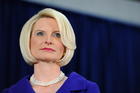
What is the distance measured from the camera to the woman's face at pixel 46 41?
1258 mm

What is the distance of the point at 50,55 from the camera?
125 centimetres

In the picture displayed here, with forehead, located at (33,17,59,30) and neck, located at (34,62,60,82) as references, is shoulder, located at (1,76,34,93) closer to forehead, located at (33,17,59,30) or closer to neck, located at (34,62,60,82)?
neck, located at (34,62,60,82)

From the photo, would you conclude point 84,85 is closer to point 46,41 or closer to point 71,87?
point 71,87

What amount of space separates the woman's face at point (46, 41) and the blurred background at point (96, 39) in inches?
57.7

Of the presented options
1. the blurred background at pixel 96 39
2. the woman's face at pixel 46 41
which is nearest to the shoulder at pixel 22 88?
the woman's face at pixel 46 41

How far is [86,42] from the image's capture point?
3.16 meters

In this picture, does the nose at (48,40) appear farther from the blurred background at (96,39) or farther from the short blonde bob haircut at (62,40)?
the blurred background at (96,39)

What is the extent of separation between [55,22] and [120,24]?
2159 millimetres

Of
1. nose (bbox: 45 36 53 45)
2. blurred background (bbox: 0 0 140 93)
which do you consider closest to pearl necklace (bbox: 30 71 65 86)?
nose (bbox: 45 36 53 45)

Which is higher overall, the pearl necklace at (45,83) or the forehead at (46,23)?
the forehead at (46,23)

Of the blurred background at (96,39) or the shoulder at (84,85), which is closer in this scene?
the shoulder at (84,85)

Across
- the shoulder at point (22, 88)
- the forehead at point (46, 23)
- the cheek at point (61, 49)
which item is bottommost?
the shoulder at point (22, 88)

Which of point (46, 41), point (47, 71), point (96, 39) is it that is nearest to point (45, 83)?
point (47, 71)

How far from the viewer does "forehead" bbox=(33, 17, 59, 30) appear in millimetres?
1295
